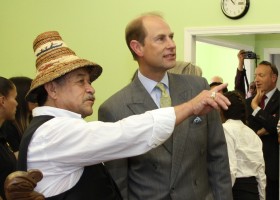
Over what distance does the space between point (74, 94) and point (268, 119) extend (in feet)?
10.7

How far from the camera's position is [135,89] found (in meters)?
2.23

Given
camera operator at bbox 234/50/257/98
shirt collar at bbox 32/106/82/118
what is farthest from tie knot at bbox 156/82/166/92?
camera operator at bbox 234/50/257/98

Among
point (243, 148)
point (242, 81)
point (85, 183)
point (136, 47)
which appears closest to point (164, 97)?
point (136, 47)

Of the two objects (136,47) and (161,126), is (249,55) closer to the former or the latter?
(136,47)

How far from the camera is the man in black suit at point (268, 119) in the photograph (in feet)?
15.5

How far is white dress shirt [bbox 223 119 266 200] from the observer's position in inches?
137

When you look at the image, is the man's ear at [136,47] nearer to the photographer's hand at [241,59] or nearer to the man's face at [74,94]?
the man's face at [74,94]

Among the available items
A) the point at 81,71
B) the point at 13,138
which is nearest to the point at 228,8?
the point at 13,138

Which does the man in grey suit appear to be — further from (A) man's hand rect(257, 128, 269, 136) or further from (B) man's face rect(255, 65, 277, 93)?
(B) man's face rect(255, 65, 277, 93)

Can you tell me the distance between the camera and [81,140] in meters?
1.65

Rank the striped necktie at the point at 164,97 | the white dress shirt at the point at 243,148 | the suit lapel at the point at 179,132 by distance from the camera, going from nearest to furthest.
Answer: the suit lapel at the point at 179,132 → the striped necktie at the point at 164,97 → the white dress shirt at the point at 243,148

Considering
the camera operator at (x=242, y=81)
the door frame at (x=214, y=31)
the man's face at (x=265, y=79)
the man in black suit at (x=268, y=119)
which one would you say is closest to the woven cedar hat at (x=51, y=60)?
the door frame at (x=214, y=31)

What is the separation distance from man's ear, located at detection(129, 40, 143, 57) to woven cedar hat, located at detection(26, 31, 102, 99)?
0.45 meters

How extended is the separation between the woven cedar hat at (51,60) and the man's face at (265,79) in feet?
11.4
